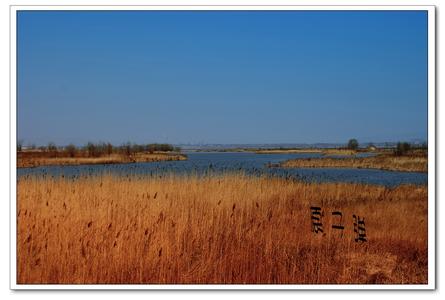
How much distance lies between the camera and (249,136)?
4.78m

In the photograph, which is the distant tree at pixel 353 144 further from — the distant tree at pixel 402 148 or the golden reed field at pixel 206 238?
the golden reed field at pixel 206 238

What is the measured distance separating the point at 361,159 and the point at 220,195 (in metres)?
1.29

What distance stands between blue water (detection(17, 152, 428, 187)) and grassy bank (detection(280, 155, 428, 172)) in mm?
52

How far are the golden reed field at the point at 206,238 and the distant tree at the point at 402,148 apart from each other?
0.33 metres

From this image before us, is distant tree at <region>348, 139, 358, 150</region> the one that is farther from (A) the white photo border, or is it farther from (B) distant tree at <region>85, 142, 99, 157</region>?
(B) distant tree at <region>85, 142, 99, 157</region>

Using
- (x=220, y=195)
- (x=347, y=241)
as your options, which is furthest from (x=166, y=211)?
(x=347, y=241)

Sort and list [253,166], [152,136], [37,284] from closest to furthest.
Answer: [37,284] < [152,136] < [253,166]

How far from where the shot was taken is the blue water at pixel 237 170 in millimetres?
4809

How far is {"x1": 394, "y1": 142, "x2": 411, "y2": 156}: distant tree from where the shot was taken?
4590 millimetres

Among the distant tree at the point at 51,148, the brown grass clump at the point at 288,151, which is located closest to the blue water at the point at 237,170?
the brown grass clump at the point at 288,151

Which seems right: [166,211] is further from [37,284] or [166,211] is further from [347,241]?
[347,241]

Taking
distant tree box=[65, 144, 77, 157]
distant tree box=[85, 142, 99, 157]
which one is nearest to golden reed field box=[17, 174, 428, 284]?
distant tree box=[65, 144, 77, 157]

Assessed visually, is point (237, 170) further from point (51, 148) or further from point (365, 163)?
point (51, 148)

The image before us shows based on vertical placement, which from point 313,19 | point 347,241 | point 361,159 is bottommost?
point 347,241
